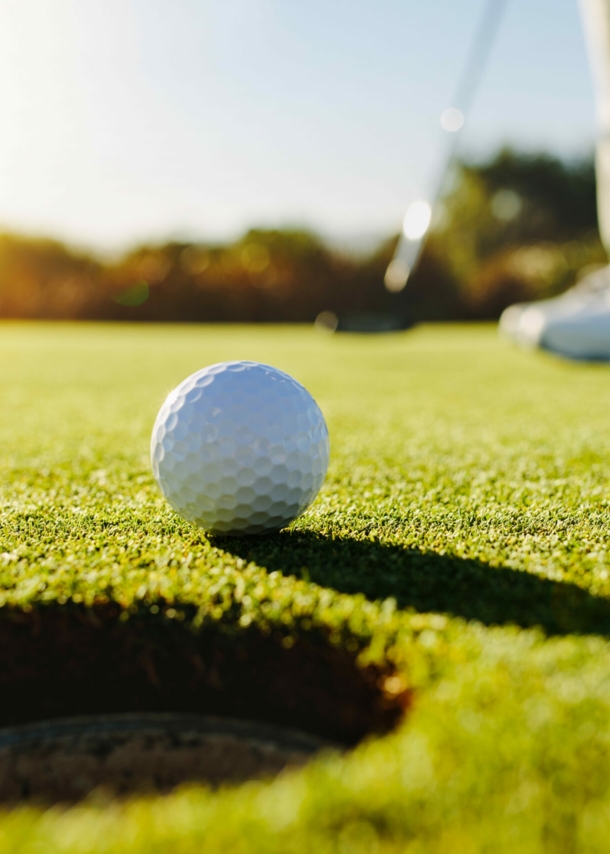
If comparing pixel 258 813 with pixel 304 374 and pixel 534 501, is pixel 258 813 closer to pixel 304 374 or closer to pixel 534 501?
pixel 534 501

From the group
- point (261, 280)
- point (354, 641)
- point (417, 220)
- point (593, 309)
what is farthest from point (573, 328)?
point (261, 280)

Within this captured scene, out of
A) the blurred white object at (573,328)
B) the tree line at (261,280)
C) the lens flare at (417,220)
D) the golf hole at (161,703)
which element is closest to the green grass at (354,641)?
the golf hole at (161,703)

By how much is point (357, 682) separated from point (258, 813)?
0.56m

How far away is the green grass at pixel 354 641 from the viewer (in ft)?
3.65

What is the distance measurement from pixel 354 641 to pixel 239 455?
882mm

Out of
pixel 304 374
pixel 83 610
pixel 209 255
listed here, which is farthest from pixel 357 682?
pixel 209 255

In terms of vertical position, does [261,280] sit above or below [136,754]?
above

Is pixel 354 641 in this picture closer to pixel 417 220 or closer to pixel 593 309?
pixel 593 309

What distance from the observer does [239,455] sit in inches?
93.9

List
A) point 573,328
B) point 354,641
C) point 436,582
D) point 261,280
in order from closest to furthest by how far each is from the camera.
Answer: point 354,641, point 436,582, point 573,328, point 261,280

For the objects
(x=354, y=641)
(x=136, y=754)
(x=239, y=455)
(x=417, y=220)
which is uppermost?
(x=417, y=220)

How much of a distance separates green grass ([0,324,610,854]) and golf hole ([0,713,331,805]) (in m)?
0.05

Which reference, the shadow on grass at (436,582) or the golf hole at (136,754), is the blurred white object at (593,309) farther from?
the golf hole at (136,754)

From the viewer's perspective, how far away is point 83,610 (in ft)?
6.01
